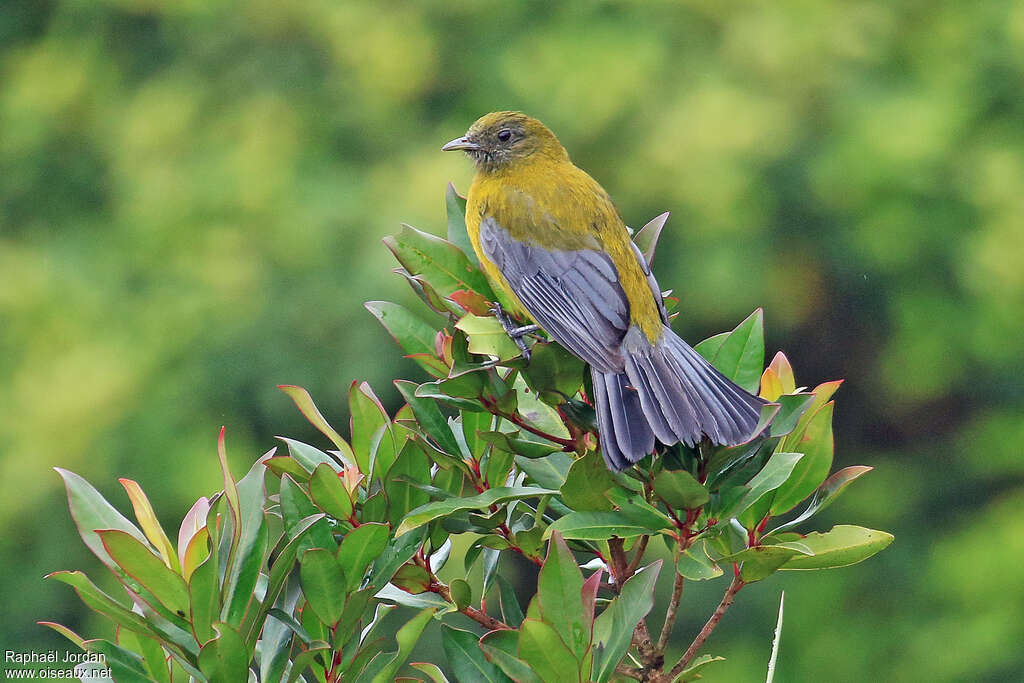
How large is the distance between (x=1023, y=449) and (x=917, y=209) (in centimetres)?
149

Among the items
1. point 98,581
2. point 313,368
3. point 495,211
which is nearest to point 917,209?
point 313,368

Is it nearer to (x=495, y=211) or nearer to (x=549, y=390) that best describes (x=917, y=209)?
(x=495, y=211)

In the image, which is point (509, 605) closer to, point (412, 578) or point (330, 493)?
point (412, 578)

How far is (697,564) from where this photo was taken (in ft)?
5.09

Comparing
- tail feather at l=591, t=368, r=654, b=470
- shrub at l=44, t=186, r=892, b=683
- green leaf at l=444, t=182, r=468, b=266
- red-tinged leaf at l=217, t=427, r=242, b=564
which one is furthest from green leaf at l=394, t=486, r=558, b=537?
green leaf at l=444, t=182, r=468, b=266

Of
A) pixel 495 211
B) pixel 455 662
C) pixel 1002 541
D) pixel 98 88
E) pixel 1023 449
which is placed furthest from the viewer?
pixel 98 88

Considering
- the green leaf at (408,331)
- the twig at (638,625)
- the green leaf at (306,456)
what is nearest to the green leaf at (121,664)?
the green leaf at (306,456)

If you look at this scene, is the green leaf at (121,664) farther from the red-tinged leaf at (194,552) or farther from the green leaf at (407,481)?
the green leaf at (407,481)

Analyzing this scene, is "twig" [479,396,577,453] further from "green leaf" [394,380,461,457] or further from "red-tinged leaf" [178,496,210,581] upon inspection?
"red-tinged leaf" [178,496,210,581]

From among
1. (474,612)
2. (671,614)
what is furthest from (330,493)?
(671,614)

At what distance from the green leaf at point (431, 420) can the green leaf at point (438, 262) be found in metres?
0.21

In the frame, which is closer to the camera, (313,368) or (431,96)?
(313,368)

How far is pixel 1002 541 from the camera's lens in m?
6.07

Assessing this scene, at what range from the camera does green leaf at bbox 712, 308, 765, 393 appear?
1.83m
